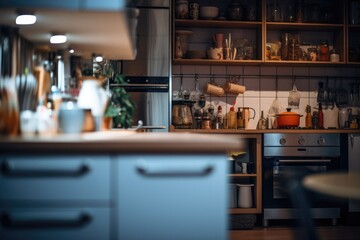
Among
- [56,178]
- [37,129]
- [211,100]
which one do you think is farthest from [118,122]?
[211,100]

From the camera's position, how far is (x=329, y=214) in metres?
4.71

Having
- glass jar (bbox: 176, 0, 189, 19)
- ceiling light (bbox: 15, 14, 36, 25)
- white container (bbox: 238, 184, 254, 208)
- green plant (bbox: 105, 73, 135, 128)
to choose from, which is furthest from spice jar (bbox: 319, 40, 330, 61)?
ceiling light (bbox: 15, 14, 36, 25)

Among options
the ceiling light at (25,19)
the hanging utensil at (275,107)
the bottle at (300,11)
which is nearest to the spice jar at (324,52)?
the bottle at (300,11)

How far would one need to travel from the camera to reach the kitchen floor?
4203 mm

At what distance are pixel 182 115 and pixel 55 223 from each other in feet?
11.0

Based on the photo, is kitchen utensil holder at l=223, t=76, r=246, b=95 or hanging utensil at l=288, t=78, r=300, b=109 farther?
hanging utensil at l=288, t=78, r=300, b=109

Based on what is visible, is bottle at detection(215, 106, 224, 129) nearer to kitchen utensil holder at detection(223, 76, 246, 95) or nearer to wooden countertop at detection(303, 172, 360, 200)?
kitchen utensil holder at detection(223, 76, 246, 95)

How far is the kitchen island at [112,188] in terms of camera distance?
65.4 inches

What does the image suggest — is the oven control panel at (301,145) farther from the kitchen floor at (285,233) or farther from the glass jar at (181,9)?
the glass jar at (181,9)

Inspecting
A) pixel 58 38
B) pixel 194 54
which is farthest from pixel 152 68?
pixel 58 38

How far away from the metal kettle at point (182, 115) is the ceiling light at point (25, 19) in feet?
9.40

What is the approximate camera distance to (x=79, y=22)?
217 cm

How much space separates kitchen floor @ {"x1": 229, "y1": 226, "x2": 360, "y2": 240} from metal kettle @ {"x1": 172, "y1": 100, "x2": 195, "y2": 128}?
1103mm

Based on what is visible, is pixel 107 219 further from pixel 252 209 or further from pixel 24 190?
pixel 252 209
